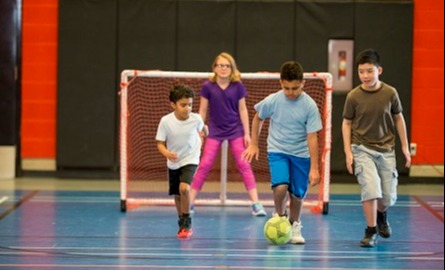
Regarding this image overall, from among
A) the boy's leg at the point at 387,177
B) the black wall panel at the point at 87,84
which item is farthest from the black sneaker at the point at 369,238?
the black wall panel at the point at 87,84

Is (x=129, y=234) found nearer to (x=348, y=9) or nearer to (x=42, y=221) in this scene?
(x=42, y=221)

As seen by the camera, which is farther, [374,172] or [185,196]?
[185,196]

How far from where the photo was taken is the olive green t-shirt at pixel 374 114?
26.3 feet

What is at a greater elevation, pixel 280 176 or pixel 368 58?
pixel 368 58

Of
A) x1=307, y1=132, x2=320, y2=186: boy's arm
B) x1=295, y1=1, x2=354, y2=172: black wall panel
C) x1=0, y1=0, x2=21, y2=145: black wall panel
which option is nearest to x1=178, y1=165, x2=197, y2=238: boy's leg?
x1=307, y1=132, x2=320, y2=186: boy's arm

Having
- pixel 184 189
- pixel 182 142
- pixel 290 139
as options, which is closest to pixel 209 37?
pixel 182 142

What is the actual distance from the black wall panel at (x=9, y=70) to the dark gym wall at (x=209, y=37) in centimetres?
66

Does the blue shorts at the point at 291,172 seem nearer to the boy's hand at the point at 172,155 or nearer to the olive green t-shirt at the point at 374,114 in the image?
the olive green t-shirt at the point at 374,114

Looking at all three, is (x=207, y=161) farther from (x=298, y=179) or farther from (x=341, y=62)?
(x=341, y=62)

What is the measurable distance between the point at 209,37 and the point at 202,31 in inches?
5.5

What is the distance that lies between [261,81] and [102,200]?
328 centimetres

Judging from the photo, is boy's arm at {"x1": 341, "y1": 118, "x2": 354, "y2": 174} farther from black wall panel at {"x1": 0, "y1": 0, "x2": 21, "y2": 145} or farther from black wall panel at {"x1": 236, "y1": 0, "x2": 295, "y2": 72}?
black wall panel at {"x1": 0, "y1": 0, "x2": 21, "y2": 145}

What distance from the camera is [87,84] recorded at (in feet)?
44.0

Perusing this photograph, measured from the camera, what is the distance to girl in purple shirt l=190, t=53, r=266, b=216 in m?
10.0
